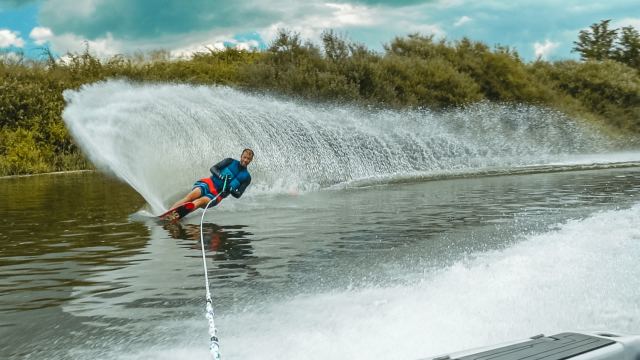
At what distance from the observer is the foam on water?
16.6ft

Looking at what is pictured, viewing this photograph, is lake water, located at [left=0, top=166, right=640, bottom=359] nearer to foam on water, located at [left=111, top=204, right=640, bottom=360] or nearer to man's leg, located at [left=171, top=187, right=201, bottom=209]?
foam on water, located at [left=111, top=204, right=640, bottom=360]

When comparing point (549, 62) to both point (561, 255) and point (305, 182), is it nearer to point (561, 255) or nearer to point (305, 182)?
point (305, 182)

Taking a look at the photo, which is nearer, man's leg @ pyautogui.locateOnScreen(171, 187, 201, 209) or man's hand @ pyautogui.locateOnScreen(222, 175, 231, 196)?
man's leg @ pyautogui.locateOnScreen(171, 187, 201, 209)

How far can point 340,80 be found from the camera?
31719 millimetres

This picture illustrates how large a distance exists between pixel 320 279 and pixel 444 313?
168 cm

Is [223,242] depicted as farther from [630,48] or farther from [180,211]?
[630,48]

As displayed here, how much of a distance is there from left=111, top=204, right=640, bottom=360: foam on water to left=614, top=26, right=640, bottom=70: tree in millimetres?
54929

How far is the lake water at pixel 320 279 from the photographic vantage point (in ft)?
17.3

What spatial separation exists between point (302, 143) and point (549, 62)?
31543 mm

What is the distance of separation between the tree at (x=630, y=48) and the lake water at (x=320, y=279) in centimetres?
4901

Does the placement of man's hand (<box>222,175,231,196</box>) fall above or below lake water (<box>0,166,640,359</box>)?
above

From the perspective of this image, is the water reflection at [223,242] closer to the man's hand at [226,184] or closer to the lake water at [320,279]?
the lake water at [320,279]

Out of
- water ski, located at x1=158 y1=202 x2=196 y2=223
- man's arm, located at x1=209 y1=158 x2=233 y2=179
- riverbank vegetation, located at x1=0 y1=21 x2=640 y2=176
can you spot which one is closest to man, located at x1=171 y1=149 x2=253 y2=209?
man's arm, located at x1=209 y1=158 x2=233 y2=179

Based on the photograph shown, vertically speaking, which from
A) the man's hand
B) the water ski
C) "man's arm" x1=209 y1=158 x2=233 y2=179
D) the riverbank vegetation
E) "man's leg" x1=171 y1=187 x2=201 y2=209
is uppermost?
the riverbank vegetation
